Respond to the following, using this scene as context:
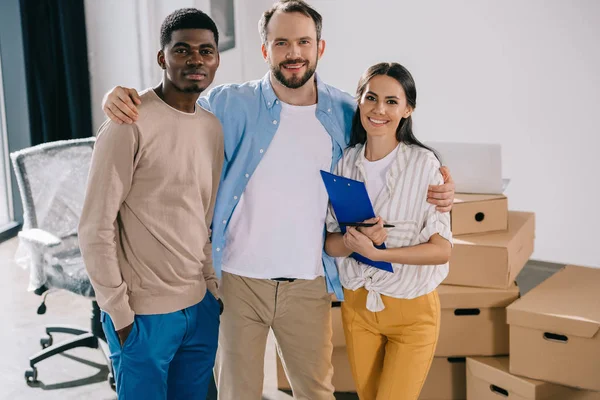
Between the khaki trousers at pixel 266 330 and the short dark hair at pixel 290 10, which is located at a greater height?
the short dark hair at pixel 290 10

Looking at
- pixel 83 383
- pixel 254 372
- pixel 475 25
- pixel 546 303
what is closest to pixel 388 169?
pixel 254 372

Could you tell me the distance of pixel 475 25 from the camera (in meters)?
4.28

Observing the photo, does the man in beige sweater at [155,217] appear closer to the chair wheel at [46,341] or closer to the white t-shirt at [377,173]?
the white t-shirt at [377,173]

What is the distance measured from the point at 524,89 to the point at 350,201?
8.50ft

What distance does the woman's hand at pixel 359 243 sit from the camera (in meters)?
2.00

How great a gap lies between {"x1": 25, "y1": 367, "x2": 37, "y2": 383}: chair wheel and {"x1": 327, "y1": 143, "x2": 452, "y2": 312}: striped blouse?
1.80 m

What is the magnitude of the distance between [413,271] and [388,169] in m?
0.30

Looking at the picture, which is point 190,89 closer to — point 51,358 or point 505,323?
point 505,323

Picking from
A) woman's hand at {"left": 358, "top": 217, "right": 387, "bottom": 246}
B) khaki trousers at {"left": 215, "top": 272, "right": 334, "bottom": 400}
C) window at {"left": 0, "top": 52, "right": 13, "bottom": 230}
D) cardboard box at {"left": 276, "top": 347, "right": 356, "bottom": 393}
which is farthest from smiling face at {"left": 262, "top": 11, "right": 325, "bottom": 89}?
window at {"left": 0, "top": 52, "right": 13, "bottom": 230}

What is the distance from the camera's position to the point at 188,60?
1.82m

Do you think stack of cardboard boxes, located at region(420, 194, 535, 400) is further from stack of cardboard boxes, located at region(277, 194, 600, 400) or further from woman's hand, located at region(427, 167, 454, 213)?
woman's hand, located at region(427, 167, 454, 213)

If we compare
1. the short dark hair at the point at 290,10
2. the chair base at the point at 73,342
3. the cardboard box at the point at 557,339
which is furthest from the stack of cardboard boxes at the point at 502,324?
the short dark hair at the point at 290,10

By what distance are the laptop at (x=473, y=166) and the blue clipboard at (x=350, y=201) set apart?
88 cm

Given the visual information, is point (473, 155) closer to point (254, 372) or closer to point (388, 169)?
point (388, 169)
